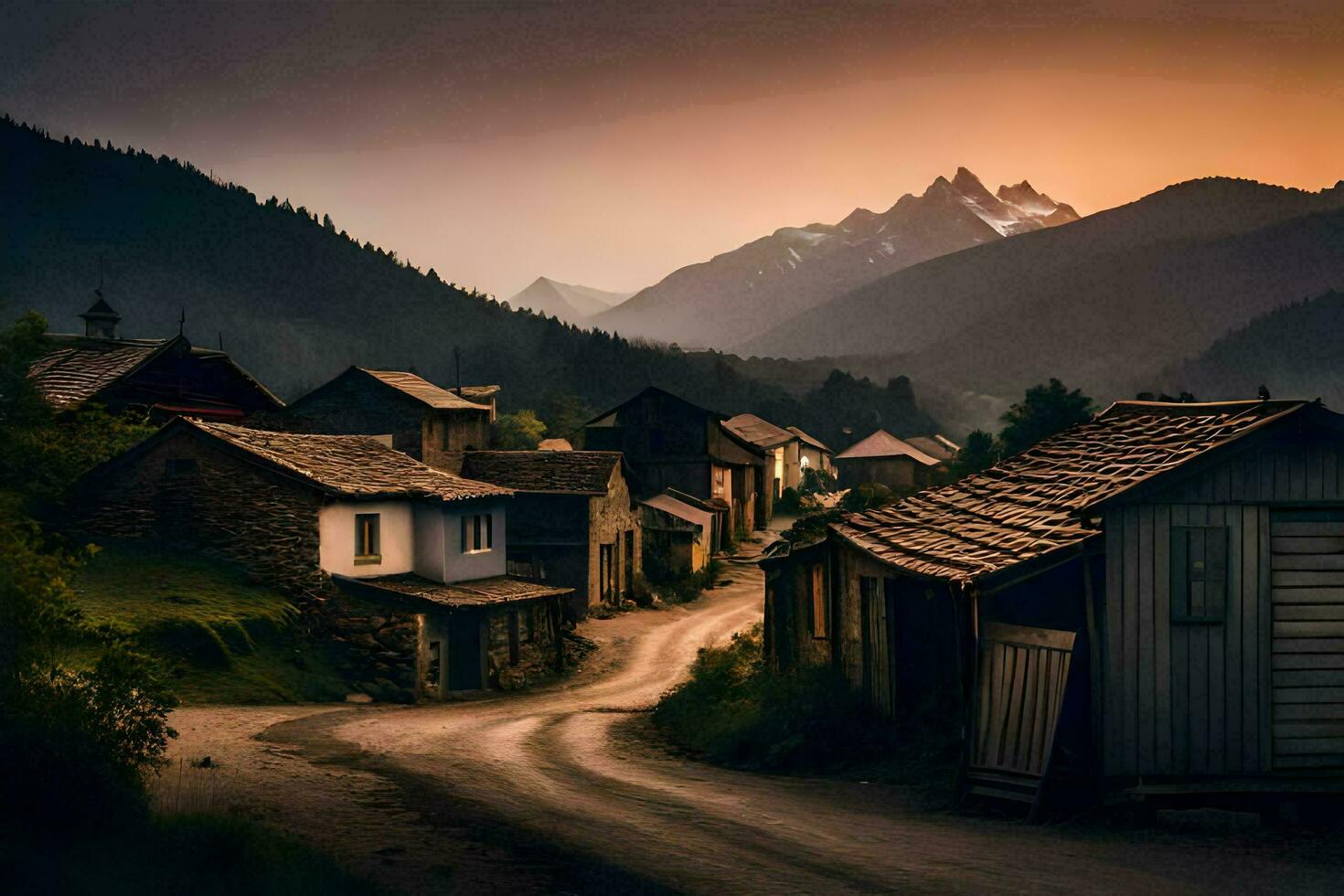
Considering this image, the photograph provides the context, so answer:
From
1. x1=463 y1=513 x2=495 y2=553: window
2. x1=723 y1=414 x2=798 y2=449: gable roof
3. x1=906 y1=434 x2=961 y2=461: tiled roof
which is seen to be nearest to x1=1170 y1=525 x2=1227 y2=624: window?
x1=463 y1=513 x2=495 y2=553: window

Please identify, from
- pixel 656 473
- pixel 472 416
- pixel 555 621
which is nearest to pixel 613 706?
pixel 555 621

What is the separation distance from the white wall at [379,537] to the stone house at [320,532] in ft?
0.14

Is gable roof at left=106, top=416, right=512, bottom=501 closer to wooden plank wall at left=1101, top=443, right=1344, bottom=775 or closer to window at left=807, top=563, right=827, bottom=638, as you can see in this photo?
window at left=807, top=563, right=827, bottom=638

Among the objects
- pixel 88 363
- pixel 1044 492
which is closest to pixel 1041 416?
pixel 88 363

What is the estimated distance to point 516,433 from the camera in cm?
9488

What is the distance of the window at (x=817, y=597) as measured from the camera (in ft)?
85.3

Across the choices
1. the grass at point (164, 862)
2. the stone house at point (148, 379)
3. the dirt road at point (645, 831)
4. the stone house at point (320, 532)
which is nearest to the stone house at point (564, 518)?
the stone house at point (148, 379)

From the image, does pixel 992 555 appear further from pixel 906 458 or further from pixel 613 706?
pixel 906 458

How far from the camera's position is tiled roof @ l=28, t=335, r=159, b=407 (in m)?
47.6

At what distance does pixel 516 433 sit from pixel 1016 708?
7969 centimetres

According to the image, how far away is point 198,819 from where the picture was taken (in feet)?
43.6

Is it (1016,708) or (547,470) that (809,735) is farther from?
(547,470)

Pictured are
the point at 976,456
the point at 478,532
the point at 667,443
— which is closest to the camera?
the point at 478,532

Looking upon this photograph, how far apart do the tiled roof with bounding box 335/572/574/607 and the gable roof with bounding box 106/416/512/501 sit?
2668 millimetres
